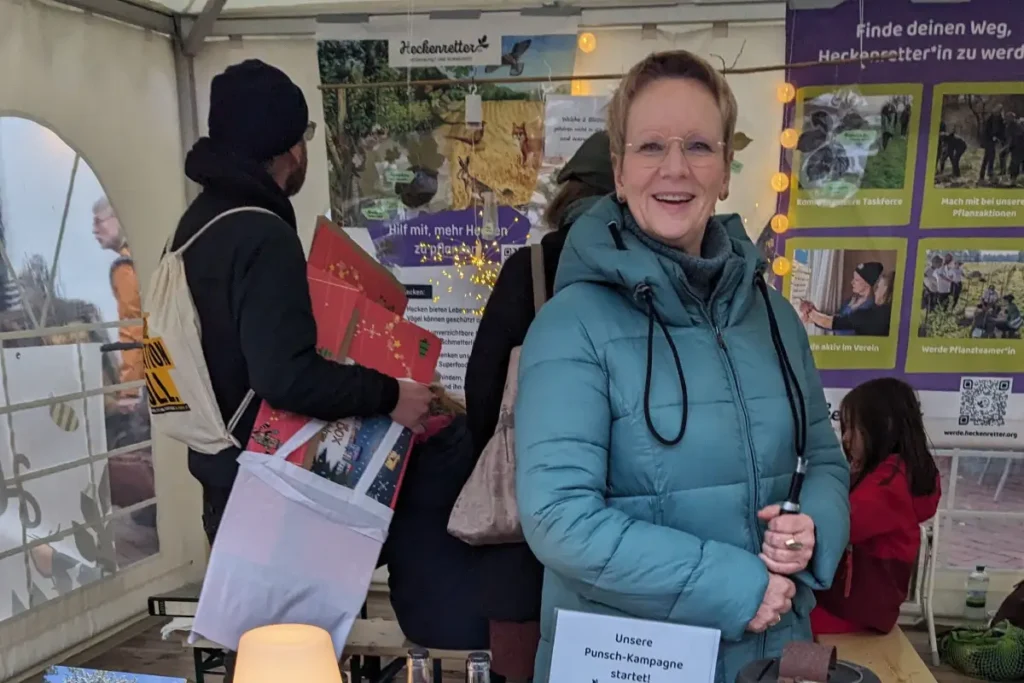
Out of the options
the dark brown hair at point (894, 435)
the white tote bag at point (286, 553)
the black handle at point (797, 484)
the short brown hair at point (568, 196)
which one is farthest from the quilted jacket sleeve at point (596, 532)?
the dark brown hair at point (894, 435)

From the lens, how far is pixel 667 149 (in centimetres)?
102

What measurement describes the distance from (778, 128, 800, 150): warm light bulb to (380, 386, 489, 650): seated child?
1767mm

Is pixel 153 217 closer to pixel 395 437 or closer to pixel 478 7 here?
pixel 478 7

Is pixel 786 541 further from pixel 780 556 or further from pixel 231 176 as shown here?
pixel 231 176

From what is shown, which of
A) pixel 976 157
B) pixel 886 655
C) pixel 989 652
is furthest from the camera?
pixel 976 157

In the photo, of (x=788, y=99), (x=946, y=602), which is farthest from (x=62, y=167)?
(x=946, y=602)

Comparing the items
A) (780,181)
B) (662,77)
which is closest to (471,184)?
(780,181)

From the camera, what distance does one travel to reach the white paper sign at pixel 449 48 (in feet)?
9.30

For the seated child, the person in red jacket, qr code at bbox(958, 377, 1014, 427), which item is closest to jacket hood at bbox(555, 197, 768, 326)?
the seated child

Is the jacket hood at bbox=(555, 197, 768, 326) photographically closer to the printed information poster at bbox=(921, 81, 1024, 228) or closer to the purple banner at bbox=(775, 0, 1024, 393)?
the purple banner at bbox=(775, 0, 1024, 393)

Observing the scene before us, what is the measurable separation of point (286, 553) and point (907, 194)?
242 cm

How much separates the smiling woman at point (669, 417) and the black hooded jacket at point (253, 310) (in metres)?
0.57

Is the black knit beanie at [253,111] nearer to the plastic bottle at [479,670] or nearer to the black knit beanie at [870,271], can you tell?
the plastic bottle at [479,670]

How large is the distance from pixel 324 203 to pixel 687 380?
239 cm
